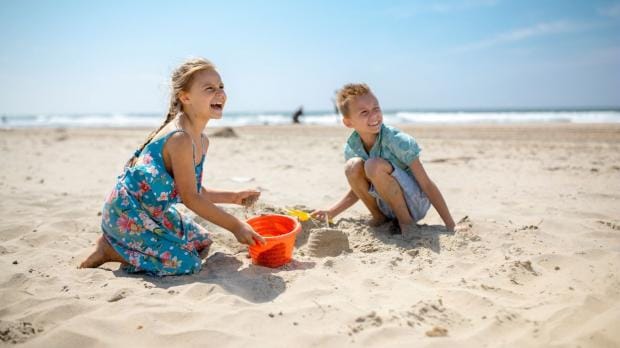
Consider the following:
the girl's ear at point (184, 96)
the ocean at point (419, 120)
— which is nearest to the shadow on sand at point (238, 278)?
the girl's ear at point (184, 96)

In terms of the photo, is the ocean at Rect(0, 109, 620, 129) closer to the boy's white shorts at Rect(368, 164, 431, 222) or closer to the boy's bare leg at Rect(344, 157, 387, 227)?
the boy's bare leg at Rect(344, 157, 387, 227)

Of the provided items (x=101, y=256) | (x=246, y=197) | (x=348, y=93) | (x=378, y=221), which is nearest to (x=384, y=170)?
(x=378, y=221)

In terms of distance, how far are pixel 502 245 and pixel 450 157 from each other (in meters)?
4.54

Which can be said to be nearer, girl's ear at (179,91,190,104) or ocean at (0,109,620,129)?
girl's ear at (179,91,190,104)

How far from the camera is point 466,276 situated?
2197 mm

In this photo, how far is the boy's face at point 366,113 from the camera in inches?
118

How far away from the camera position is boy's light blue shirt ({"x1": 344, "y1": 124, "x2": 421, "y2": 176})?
2941 mm

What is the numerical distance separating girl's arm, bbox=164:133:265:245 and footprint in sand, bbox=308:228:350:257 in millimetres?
512

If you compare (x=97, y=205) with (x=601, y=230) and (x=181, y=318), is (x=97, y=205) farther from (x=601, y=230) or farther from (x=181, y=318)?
(x=601, y=230)

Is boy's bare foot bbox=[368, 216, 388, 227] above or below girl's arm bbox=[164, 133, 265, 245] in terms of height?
below

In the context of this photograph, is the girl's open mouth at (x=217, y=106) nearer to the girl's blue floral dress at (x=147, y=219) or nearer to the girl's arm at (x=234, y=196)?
the girl's blue floral dress at (x=147, y=219)

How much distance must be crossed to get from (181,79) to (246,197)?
866 mm

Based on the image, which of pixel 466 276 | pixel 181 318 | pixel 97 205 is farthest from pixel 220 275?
pixel 97 205

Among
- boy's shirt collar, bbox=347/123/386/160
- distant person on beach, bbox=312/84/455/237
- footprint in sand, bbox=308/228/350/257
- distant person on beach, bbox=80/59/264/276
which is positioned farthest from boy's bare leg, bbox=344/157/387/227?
distant person on beach, bbox=80/59/264/276
